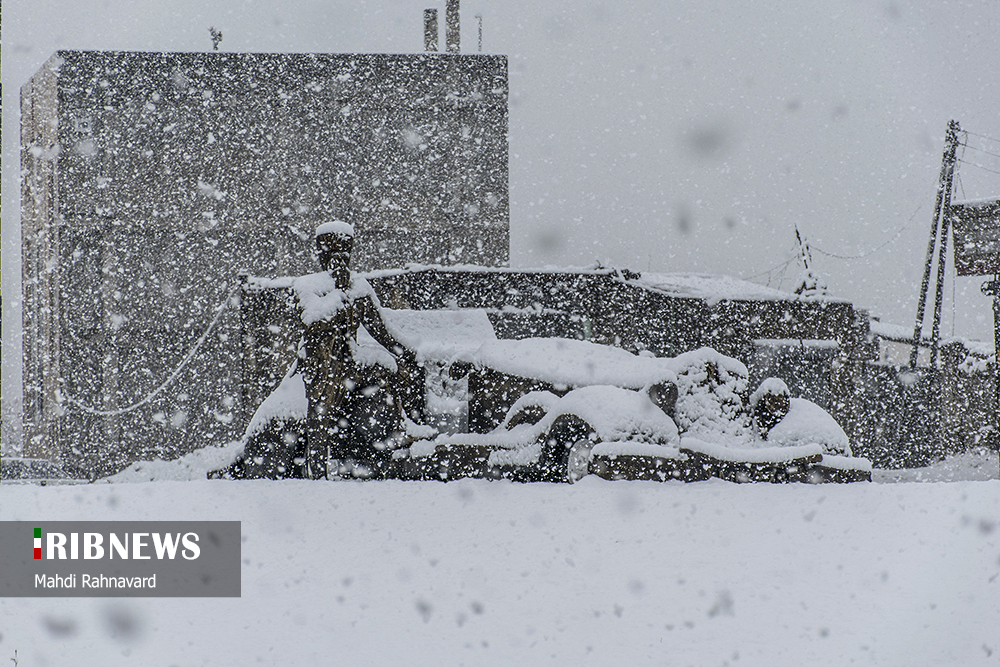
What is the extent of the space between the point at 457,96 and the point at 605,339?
32.2 feet

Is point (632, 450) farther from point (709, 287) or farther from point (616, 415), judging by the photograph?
point (709, 287)

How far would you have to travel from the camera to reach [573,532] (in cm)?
385

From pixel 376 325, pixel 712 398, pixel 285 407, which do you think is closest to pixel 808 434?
pixel 712 398

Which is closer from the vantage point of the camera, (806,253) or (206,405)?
(806,253)

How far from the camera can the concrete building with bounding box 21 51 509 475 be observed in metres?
16.1

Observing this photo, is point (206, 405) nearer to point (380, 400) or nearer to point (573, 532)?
point (380, 400)

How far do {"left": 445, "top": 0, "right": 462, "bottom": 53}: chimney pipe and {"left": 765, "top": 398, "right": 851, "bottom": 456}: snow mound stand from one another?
1568 centimetres

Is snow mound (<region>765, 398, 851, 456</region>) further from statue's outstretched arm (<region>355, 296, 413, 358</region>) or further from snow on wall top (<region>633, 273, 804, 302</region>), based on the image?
snow on wall top (<region>633, 273, 804, 302</region>)

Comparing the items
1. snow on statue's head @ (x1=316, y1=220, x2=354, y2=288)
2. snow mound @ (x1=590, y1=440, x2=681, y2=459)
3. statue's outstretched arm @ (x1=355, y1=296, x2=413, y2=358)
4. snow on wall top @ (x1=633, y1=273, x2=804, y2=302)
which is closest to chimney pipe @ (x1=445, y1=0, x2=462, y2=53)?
snow on wall top @ (x1=633, y1=273, x2=804, y2=302)

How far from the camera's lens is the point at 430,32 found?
19.6m

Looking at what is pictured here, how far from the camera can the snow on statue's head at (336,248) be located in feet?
18.5

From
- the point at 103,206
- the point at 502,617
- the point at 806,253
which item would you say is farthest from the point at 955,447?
the point at 103,206

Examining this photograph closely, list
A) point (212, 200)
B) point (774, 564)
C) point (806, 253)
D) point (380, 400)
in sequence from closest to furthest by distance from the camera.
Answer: point (774, 564) < point (380, 400) < point (806, 253) < point (212, 200)

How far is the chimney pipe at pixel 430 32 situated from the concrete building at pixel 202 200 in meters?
2.07
